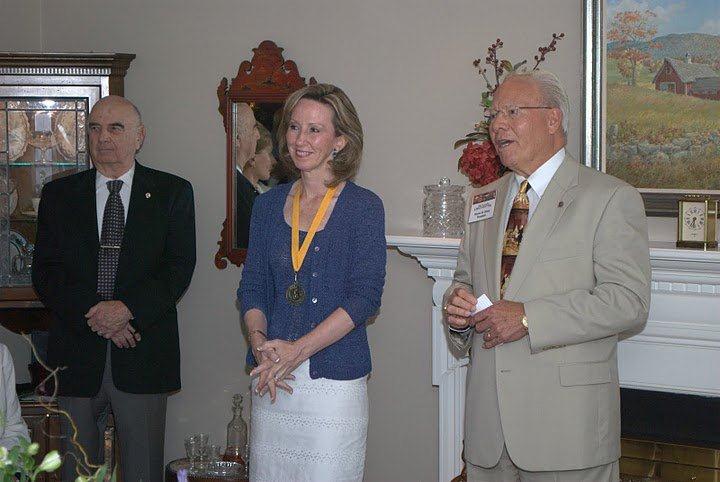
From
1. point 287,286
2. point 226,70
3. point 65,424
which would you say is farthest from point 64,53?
point 287,286

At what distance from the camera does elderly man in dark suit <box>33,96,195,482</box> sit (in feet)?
12.4

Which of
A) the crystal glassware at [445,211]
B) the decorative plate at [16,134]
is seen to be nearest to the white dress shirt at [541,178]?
the crystal glassware at [445,211]

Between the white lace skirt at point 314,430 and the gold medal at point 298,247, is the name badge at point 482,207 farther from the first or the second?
Result: the white lace skirt at point 314,430

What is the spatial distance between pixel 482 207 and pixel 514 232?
161 mm

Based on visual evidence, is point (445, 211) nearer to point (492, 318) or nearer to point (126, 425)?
point (492, 318)

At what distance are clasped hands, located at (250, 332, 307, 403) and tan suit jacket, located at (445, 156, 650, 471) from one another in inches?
20.9

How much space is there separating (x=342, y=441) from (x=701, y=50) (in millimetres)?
1765

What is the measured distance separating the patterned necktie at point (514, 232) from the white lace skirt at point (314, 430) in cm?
52

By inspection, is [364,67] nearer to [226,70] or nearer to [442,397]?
[226,70]

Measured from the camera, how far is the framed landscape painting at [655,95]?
334 centimetres

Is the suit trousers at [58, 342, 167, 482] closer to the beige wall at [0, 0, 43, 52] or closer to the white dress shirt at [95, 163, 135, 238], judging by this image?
the white dress shirt at [95, 163, 135, 238]

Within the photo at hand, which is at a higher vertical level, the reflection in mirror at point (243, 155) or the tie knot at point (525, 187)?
the reflection in mirror at point (243, 155)

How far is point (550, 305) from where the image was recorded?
8.29 ft

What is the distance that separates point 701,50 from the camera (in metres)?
3.33
